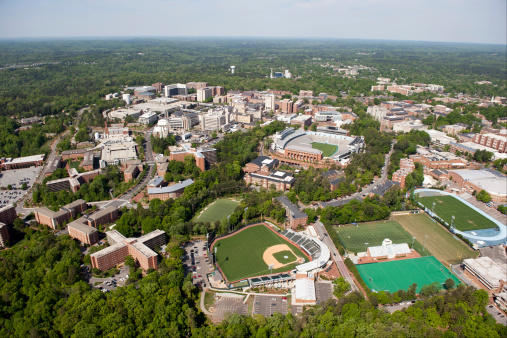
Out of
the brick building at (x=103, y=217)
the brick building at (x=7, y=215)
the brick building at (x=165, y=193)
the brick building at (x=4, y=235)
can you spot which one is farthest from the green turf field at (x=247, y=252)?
the brick building at (x=7, y=215)

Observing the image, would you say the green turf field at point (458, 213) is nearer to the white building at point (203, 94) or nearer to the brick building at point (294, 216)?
the brick building at point (294, 216)

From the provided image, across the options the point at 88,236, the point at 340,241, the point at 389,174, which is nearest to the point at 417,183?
the point at 389,174

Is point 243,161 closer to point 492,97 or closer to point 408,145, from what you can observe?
point 408,145

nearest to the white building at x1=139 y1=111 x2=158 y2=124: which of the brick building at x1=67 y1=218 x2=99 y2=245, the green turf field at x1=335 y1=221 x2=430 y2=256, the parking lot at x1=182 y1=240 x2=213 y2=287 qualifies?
the brick building at x1=67 y1=218 x2=99 y2=245

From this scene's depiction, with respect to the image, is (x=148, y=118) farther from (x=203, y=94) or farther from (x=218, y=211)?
(x=218, y=211)

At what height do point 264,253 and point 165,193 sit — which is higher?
point 165,193

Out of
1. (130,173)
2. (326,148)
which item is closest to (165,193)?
(130,173)
